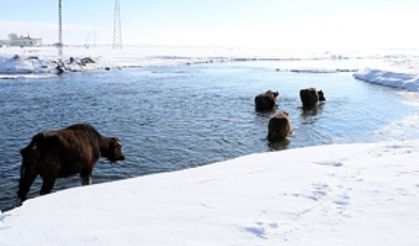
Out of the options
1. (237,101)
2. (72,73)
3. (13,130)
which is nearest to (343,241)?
(13,130)

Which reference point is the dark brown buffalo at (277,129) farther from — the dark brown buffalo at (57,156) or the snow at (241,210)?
the snow at (241,210)

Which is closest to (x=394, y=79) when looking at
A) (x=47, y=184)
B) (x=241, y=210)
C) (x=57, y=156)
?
(x=57, y=156)

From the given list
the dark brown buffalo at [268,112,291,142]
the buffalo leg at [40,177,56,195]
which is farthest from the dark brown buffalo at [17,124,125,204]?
the dark brown buffalo at [268,112,291,142]

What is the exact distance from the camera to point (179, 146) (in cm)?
1686

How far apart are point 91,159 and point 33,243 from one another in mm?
6702

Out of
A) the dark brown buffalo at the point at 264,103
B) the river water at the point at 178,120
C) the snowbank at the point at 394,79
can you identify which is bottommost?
the river water at the point at 178,120

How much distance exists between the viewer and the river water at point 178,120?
49.3 feet

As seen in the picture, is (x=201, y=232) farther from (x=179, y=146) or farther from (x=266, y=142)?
(x=266, y=142)

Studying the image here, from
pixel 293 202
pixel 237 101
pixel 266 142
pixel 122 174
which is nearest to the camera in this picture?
pixel 293 202

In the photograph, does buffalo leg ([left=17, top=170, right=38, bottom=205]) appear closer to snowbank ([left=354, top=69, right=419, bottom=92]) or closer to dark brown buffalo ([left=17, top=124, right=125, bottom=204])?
dark brown buffalo ([left=17, top=124, right=125, bottom=204])

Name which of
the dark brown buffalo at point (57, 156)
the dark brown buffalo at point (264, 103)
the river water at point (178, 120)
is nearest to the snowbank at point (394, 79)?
the river water at point (178, 120)

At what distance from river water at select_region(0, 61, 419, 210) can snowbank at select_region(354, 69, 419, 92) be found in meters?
1.92

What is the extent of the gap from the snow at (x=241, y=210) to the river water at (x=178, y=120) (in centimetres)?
503

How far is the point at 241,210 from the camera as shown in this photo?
19.1 feet
